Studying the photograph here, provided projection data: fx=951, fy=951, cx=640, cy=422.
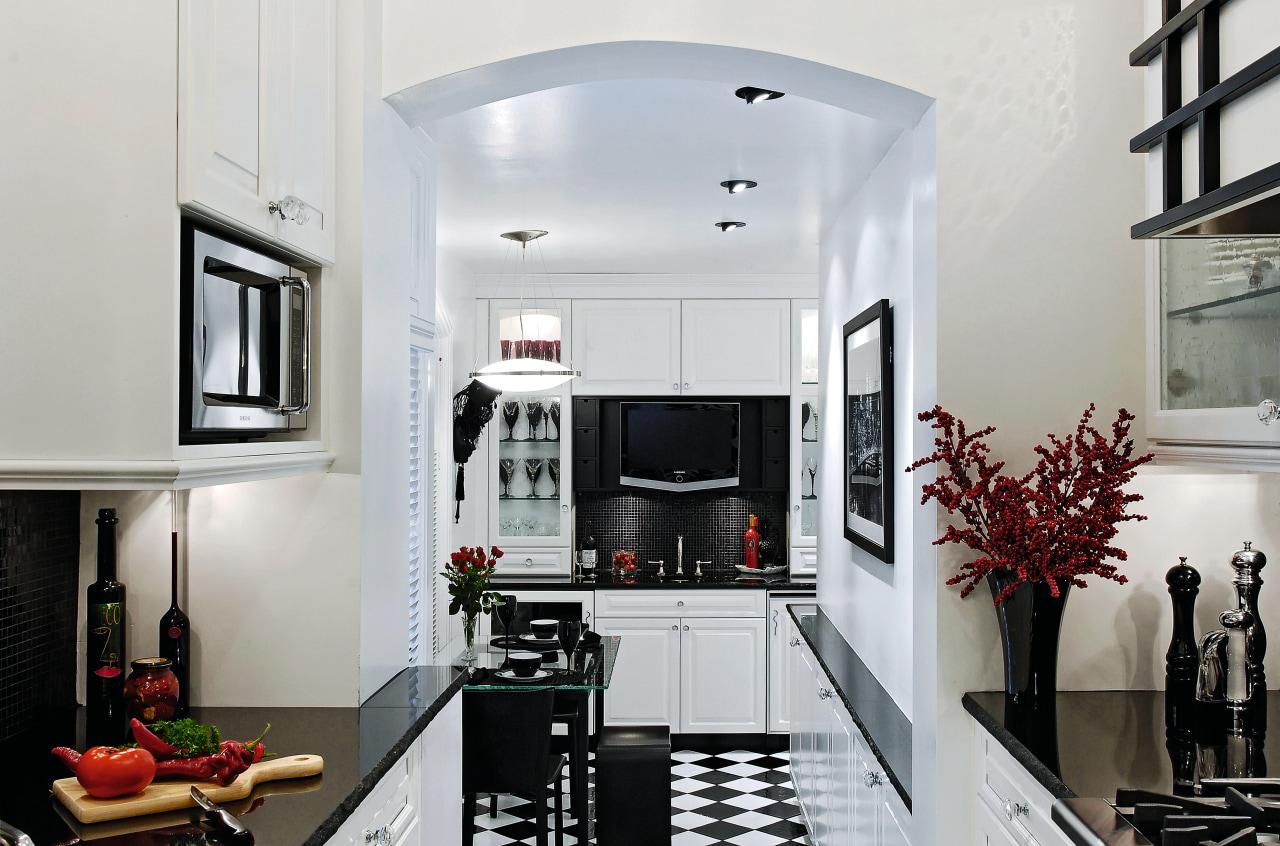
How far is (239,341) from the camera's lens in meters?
1.72

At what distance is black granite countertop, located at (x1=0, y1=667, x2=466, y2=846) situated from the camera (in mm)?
1473

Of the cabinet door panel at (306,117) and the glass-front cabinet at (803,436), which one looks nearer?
the cabinet door panel at (306,117)

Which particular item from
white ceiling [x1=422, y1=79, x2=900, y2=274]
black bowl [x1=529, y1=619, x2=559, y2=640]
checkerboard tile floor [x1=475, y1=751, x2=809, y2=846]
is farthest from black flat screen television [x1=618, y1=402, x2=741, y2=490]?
black bowl [x1=529, y1=619, x2=559, y2=640]

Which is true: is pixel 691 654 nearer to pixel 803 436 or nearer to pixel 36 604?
pixel 803 436

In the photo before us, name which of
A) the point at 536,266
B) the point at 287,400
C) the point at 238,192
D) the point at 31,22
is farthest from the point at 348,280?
the point at 536,266

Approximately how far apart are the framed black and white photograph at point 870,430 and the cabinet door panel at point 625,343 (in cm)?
213

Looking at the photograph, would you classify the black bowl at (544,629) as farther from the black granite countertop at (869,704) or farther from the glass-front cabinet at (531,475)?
the glass-front cabinet at (531,475)

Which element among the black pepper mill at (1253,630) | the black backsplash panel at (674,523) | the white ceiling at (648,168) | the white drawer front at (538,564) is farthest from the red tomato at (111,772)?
the black backsplash panel at (674,523)

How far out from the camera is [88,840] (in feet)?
4.67

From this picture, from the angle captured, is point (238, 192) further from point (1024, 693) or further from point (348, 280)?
point (1024, 693)

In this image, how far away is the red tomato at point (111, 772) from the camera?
1.50 metres

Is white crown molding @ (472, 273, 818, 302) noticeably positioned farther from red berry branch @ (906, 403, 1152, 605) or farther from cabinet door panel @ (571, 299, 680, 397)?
red berry branch @ (906, 403, 1152, 605)

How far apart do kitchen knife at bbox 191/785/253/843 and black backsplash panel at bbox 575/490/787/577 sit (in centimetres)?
466

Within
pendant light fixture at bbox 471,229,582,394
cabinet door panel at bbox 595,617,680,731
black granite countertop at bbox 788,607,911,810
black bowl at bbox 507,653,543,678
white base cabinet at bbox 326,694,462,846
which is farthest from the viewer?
cabinet door panel at bbox 595,617,680,731
